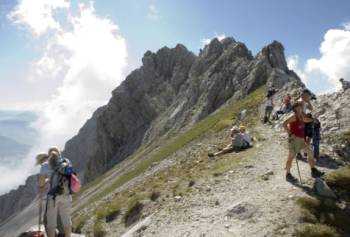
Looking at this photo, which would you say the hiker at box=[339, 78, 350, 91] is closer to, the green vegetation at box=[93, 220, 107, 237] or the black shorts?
the black shorts

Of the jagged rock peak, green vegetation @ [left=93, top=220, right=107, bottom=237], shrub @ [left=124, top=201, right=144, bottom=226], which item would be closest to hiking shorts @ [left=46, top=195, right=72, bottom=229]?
shrub @ [left=124, top=201, right=144, bottom=226]

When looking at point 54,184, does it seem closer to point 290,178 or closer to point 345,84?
point 290,178

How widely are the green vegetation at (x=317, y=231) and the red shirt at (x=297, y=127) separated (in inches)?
223

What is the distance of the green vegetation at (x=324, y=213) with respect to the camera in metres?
15.5

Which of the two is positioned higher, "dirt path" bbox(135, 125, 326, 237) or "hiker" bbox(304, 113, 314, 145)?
"hiker" bbox(304, 113, 314, 145)

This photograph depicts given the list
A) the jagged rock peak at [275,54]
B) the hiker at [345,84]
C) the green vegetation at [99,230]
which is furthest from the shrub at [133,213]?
the jagged rock peak at [275,54]

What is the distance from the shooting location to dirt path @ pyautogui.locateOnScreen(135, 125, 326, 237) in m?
16.0

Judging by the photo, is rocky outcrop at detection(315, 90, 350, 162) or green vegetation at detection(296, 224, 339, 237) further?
rocky outcrop at detection(315, 90, 350, 162)

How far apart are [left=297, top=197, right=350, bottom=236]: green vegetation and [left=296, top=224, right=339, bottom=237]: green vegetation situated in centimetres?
53

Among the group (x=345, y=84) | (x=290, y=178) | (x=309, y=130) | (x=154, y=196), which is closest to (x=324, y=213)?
(x=290, y=178)

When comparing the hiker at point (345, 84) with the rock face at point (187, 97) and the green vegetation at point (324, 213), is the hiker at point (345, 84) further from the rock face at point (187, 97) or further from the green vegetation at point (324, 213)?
the rock face at point (187, 97)

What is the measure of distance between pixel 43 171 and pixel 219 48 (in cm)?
15186

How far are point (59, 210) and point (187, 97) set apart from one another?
449 feet

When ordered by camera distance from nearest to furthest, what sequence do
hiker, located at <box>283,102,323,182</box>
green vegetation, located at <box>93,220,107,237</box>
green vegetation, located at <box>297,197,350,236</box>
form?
green vegetation, located at <box>297,197,350,236</box> → hiker, located at <box>283,102,323,182</box> → green vegetation, located at <box>93,220,107,237</box>
